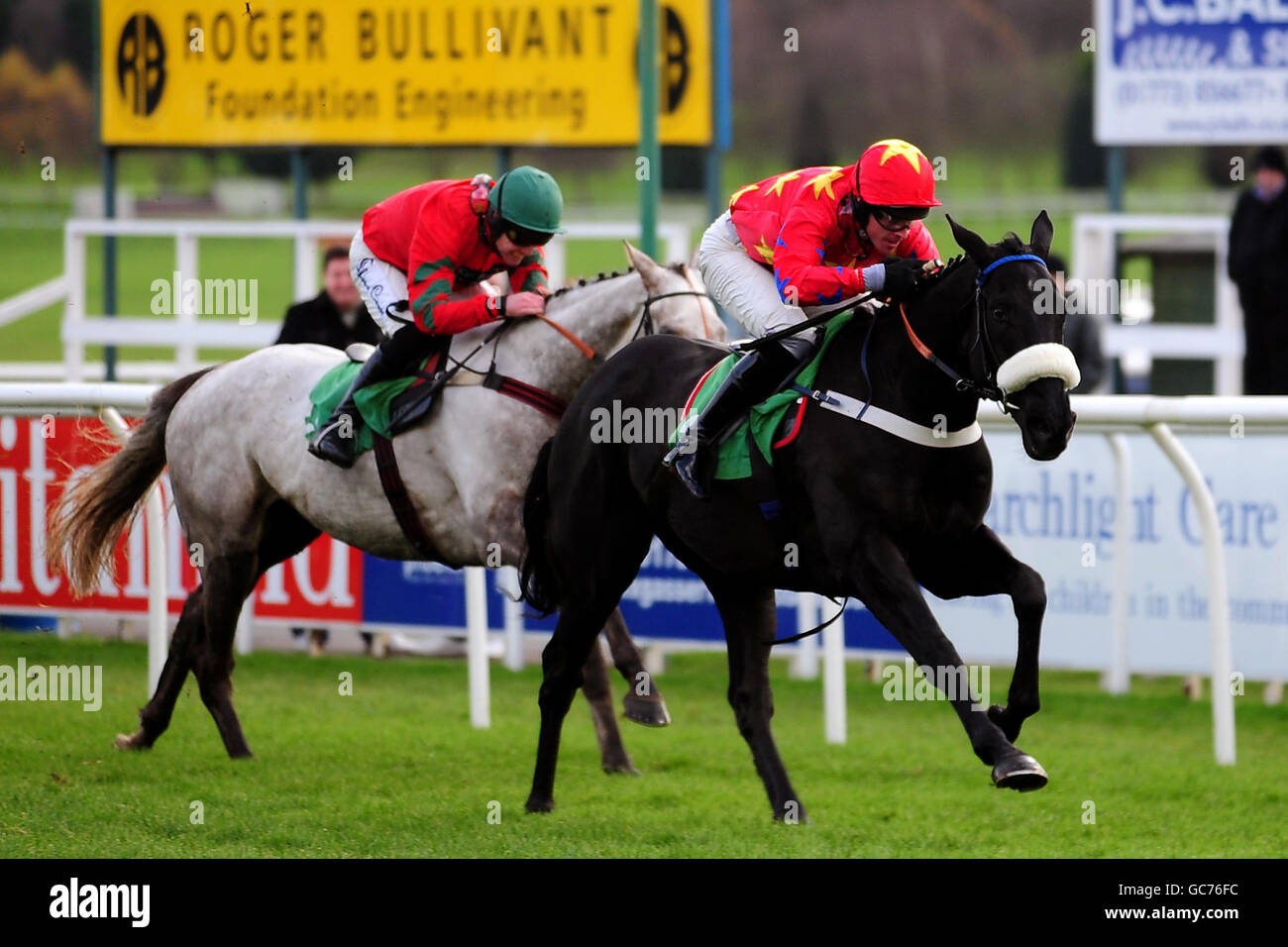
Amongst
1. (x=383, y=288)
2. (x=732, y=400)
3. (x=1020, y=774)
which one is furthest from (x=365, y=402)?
(x=1020, y=774)

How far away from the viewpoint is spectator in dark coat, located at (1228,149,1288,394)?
11.2m

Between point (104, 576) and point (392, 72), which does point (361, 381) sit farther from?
point (392, 72)

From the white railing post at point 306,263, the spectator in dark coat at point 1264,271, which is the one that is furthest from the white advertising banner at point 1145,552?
the white railing post at point 306,263

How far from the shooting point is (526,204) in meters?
6.22

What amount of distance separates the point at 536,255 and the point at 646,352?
3.02 ft

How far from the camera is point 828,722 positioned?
23.9 feet

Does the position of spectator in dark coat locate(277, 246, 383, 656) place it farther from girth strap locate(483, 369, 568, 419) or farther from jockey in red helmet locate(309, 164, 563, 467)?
girth strap locate(483, 369, 568, 419)

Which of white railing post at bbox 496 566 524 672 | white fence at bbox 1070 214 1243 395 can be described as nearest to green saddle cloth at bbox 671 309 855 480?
white railing post at bbox 496 566 524 672

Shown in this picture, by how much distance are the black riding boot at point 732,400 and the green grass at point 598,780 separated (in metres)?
1.03

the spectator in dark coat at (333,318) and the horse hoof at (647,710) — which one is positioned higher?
the spectator in dark coat at (333,318)

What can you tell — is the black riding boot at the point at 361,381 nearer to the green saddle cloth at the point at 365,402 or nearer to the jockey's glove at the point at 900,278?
the green saddle cloth at the point at 365,402

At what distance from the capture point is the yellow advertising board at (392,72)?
36.6 feet
